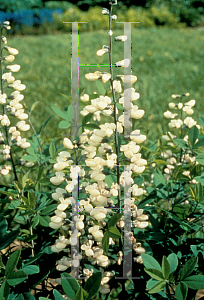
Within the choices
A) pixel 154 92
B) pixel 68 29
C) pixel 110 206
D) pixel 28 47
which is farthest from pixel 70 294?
pixel 68 29

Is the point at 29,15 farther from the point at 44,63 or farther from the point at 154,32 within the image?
the point at 44,63

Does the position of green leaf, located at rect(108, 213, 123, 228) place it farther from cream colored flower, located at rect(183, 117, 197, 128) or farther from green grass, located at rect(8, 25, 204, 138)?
green grass, located at rect(8, 25, 204, 138)

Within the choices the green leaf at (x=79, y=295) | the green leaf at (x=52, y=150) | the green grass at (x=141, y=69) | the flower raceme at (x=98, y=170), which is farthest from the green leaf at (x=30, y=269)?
the green grass at (x=141, y=69)

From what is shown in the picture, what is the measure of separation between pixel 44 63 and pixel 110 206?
459 cm

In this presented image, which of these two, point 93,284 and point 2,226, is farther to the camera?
point 2,226

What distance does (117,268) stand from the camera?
38.5 inches

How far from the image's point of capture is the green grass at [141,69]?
354 cm

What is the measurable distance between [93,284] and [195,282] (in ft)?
0.74

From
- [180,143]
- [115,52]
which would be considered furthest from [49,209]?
[115,52]

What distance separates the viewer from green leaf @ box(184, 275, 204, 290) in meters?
0.76

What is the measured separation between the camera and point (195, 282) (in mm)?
771

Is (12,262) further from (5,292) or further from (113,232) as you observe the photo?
(113,232)

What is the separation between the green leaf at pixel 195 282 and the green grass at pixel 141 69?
1.98 m

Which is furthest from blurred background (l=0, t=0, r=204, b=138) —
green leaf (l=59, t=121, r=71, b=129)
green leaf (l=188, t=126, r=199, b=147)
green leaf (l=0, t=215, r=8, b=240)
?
green leaf (l=0, t=215, r=8, b=240)
